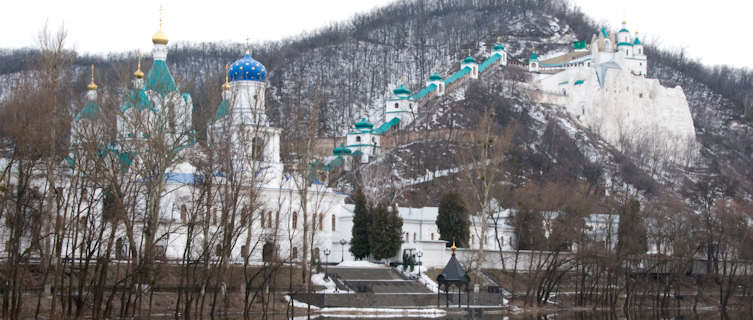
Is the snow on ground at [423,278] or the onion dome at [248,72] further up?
the onion dome at [248,72]

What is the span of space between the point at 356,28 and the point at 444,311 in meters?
106

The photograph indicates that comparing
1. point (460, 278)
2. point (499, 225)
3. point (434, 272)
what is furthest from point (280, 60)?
point (460, 278)

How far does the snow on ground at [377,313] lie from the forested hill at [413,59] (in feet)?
246

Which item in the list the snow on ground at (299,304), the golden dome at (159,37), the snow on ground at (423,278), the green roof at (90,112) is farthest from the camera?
the golden dome at (159,37)

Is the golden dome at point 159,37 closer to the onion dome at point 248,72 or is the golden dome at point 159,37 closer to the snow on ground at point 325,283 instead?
the onion dome at point 248,72

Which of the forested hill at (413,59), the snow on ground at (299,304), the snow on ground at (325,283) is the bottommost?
the snow on ground at (299,304)

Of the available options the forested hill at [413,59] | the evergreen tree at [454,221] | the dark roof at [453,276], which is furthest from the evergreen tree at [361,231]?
the forested hill at [413,59]

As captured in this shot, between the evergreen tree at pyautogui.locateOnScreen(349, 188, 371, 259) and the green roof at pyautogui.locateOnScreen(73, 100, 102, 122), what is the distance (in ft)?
57.1

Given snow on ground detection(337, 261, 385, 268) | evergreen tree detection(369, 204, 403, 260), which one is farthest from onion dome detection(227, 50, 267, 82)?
snow on ground detection(337, 261, 385, 268)

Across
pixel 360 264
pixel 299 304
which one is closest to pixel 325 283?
pixel 299 304

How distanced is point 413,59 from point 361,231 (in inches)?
3386

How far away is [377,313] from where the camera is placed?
32.4m

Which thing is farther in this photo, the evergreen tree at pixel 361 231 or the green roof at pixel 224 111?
the evergreen tree at pixel 361 231

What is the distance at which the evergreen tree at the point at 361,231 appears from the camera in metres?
43.8
